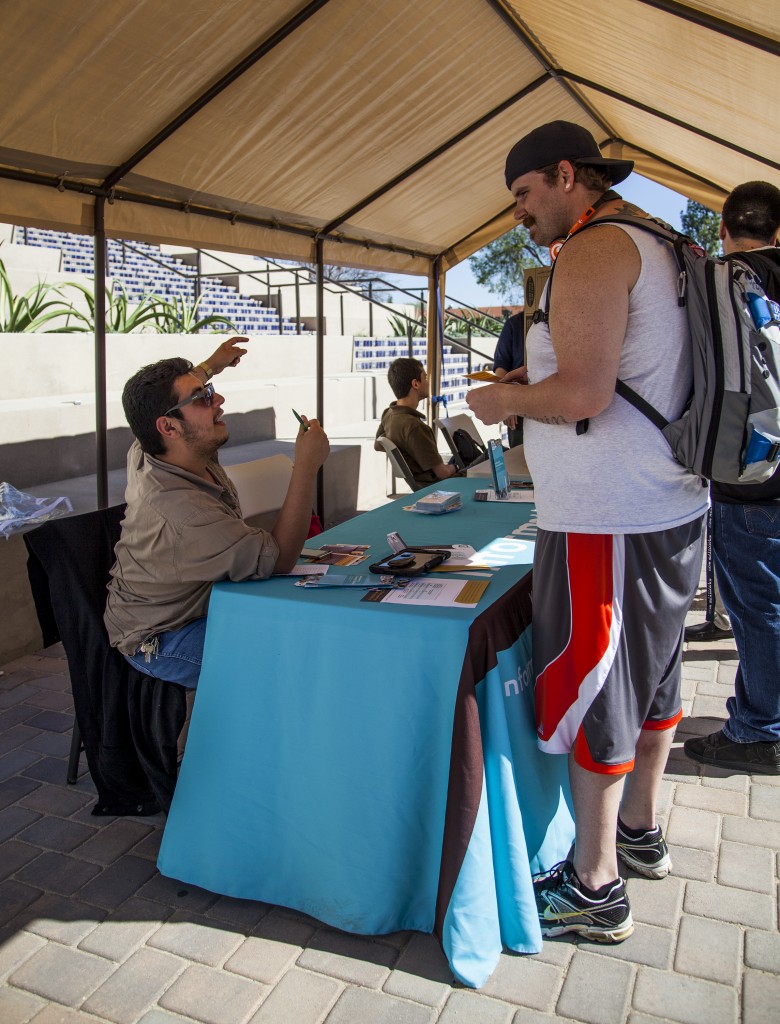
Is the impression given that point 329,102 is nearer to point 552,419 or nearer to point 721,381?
point 552,419

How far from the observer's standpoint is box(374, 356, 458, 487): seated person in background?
16.2 feet

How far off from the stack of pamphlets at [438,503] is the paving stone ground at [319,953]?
127 cm

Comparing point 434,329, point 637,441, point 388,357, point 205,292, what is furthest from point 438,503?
point 205,292

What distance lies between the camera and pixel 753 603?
9.20ft

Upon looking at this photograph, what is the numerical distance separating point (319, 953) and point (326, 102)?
12.2 feet

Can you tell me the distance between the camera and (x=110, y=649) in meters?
2.42

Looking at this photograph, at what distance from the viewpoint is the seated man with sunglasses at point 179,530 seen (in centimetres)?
221

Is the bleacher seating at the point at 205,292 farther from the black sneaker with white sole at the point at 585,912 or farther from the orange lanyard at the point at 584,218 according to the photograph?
the black sneaker with white sole at the point at 585,912

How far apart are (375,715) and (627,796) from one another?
2.58 ft

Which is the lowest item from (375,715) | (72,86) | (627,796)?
(627,796)

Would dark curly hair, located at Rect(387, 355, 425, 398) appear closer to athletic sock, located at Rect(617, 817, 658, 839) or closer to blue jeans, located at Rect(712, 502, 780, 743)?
blue jeans, located at Rect(712, 502, 780, 743)

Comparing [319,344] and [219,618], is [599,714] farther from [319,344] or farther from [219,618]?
[319,344]

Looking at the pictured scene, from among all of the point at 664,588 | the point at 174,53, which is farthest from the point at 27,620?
the point at 664,588

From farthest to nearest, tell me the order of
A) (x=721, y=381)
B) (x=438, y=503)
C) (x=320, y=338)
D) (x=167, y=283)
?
(x=167, y=283) → (x=320, y=338) → (x=438, y=503) → (x=721, y=381)
